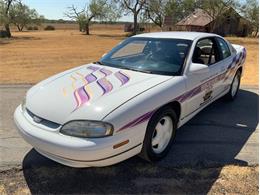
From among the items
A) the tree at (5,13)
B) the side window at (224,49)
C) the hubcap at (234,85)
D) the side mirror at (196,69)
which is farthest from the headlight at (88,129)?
the tree at (5,13)

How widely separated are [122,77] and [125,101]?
29.3 inches

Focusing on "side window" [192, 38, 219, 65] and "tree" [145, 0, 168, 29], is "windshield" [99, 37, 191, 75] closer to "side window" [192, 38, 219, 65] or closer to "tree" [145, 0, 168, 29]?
"side window" [192, 38, 219, 65]

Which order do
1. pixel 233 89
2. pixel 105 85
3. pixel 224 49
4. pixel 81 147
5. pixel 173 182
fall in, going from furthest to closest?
pixel 233 89, pixel 224 49, pixel 105 85, pixel 173 182, pixel 81 147

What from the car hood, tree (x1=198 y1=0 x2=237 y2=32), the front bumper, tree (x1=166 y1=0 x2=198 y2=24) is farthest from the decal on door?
tree (x1=166 y1=0 x2=198 y2=24)

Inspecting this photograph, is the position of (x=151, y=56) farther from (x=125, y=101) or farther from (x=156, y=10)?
(x=156, y=10)

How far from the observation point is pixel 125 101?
3018mm

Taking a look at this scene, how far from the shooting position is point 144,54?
4.42m

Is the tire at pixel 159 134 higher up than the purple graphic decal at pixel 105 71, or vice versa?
the purple graphic decal at pixel 105 71

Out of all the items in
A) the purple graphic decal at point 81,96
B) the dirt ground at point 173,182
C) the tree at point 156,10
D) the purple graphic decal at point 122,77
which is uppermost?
the tree at point 156,10

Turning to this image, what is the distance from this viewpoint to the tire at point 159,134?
3215 millimetres

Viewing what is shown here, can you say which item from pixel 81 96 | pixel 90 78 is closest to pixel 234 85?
pixel 90 78

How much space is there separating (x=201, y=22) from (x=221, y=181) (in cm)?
4380

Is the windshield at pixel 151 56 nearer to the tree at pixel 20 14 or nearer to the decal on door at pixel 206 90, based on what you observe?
the decal on door at pixel 206 90

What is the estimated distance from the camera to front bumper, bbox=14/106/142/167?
272 centimetres
